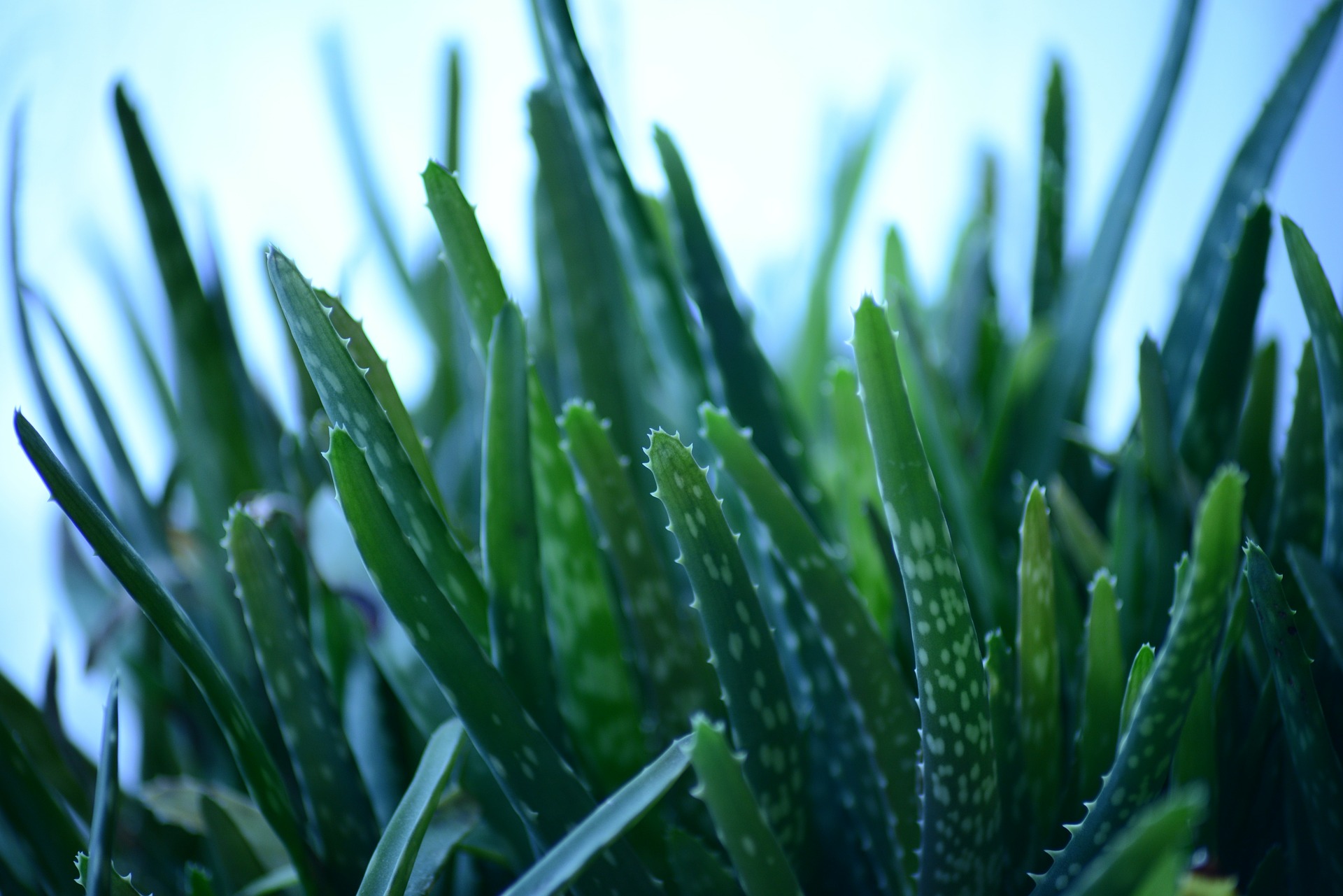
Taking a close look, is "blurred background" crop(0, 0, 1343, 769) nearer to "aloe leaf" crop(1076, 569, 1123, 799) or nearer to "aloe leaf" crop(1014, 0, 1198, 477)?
"aloe leaf" crop(1014, 0, 1198, 477)

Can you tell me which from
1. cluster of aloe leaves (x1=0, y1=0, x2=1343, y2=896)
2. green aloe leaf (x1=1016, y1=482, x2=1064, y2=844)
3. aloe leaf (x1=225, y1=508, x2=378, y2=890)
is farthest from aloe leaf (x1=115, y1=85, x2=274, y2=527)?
green aloe leaf (x1=1016, y1=482, x2=1064, y2=844)

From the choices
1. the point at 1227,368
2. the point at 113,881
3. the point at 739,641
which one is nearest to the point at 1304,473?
the point at 1227,368

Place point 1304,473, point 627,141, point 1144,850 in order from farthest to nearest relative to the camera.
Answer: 1. point 627,141
2. point 1304,473
3. point 1144,850

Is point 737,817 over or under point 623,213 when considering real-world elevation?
under

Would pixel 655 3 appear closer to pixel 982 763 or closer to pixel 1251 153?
pixel 1251 153

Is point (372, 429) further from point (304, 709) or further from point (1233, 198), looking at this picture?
point (1233, 198)

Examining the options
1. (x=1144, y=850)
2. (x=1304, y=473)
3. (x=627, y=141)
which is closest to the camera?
(x=1144, y=850)

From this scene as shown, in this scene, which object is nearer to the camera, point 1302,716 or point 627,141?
point 1302,716
